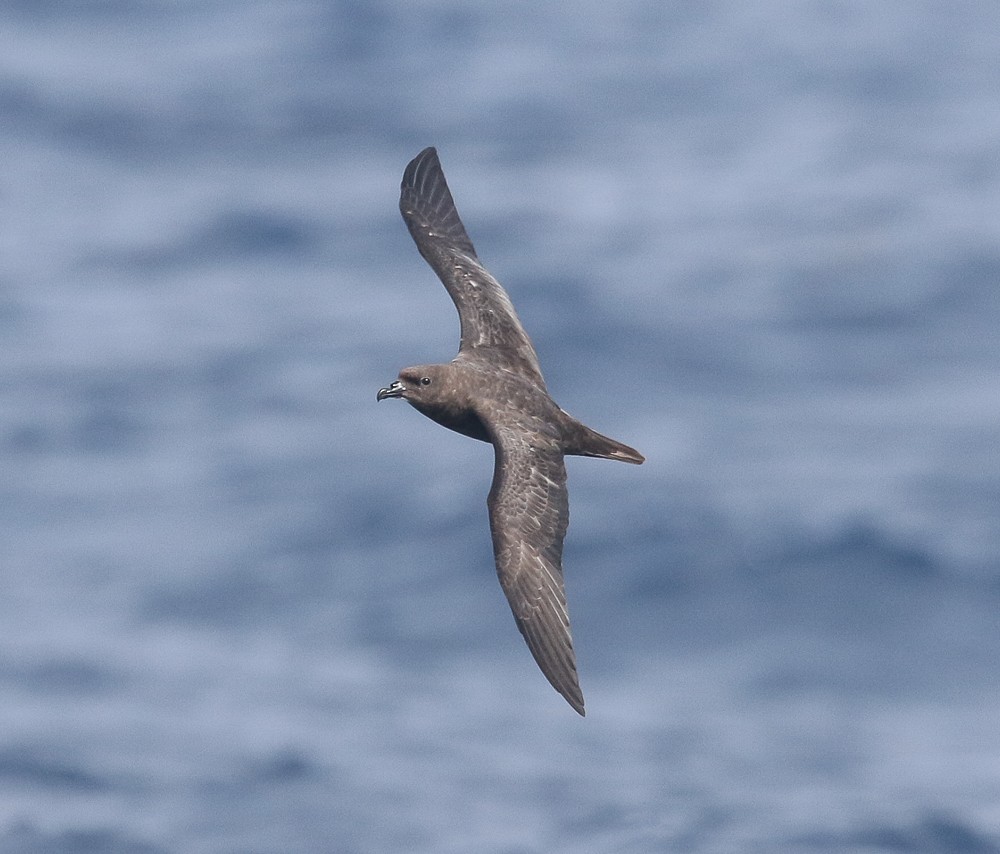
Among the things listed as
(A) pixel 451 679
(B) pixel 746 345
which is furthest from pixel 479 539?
(B) pixel 746 345

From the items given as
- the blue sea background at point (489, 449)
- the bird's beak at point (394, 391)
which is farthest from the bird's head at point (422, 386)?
the blue sea background at point (489, 449)

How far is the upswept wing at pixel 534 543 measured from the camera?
1350cm

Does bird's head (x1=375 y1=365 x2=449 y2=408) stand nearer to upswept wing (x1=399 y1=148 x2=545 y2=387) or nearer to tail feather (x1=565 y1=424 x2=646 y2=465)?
upswept wing (x1=399 y1=148 x2=545 y2=387)

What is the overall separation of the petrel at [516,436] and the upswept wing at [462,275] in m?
0.01

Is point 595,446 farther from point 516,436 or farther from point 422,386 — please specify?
point 422,386

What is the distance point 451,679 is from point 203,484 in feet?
33.3

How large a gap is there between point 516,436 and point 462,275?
96.7 inches

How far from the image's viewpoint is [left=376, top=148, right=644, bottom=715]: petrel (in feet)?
44.7

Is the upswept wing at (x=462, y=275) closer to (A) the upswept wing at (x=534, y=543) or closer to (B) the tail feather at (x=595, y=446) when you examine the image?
(B) the tail feather at (x=595, y=446)

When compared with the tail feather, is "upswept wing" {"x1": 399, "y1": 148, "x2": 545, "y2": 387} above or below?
above

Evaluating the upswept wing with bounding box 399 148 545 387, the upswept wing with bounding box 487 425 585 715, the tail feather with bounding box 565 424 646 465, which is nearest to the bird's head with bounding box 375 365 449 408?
the upswept wing with bounding box 487 425 585 715

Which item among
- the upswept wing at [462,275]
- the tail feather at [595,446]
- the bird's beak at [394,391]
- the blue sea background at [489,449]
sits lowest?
the tail feather at [595,446]

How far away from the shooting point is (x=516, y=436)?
14406 mm

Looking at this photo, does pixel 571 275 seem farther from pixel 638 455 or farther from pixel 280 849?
pixel 638 455
